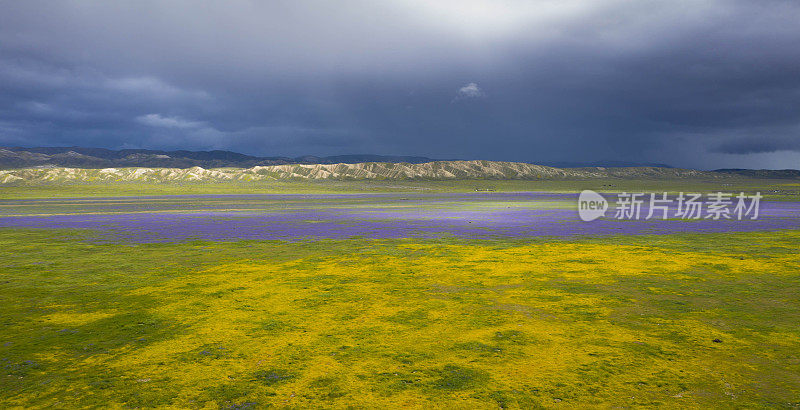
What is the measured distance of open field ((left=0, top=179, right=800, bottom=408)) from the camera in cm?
673

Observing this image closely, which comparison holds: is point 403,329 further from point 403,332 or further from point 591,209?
point 591,209

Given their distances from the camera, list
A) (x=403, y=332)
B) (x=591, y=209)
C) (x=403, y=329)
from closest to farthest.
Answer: (x=403, y=332), (x=403, y=329), (x=591, y=209)

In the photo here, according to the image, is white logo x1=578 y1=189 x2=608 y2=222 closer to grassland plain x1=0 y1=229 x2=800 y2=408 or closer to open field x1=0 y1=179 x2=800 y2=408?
open field x1=0 y1=179 x2=800 y2=408

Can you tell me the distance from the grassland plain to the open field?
5 centimetres

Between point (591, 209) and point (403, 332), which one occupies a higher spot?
point (591, 209)

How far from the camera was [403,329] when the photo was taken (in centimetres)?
977

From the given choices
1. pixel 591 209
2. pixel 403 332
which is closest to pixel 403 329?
pixel 403 332

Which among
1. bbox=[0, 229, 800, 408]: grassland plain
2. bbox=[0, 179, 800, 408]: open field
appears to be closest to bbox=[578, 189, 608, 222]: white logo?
bbox=[0, 179, 800, 408]: open field

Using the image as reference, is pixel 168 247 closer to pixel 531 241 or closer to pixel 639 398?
pixel 531 241

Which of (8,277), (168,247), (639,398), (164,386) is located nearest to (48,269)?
(8,277)

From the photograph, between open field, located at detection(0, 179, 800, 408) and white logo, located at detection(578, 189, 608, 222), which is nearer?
→ open field, located at detection(0, 179, 800, 408)

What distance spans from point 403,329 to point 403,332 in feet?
0.69

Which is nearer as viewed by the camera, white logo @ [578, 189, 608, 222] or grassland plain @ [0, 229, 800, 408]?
grassland plain @ [0, 229, 800, 408]

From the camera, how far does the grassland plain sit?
264 inches
